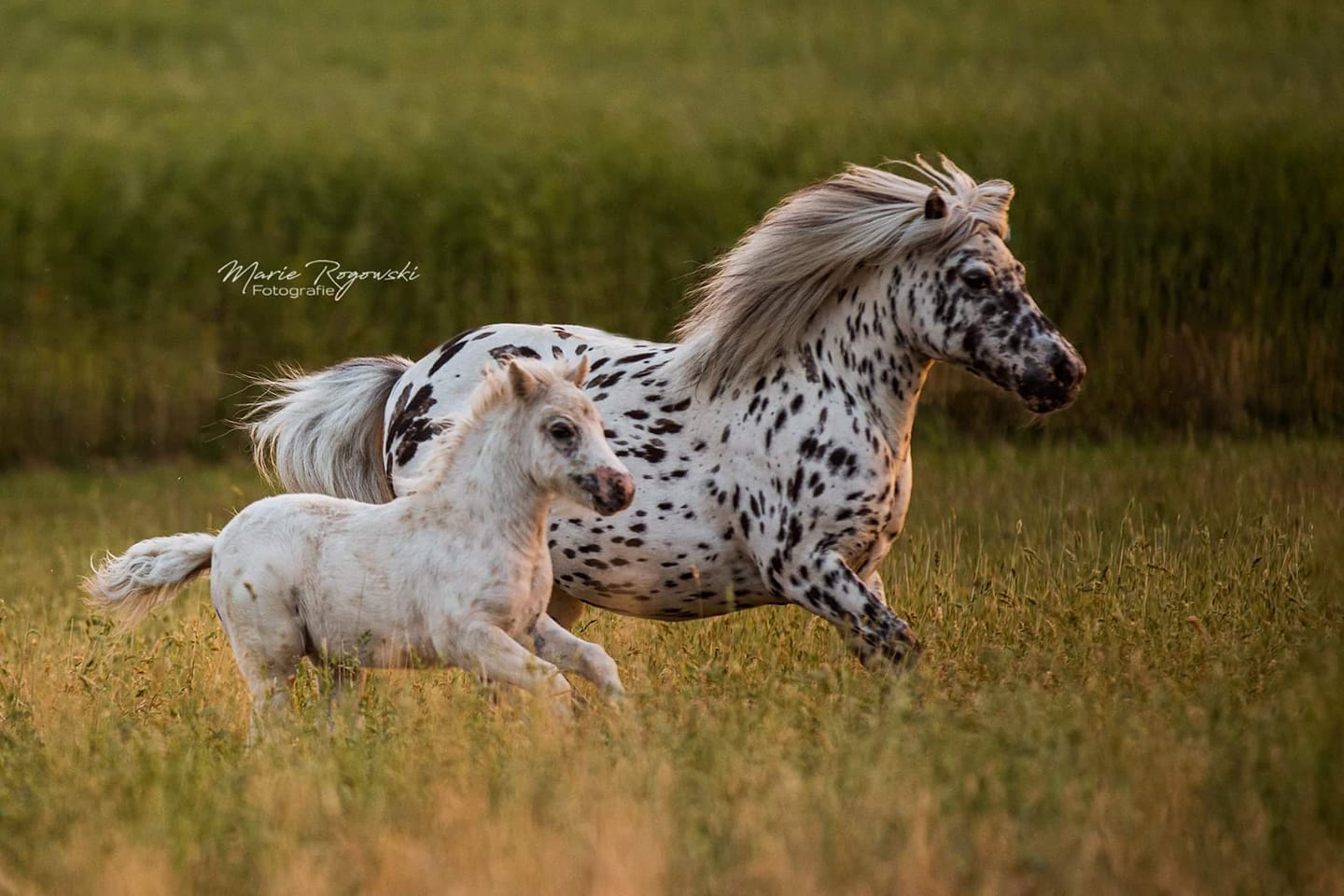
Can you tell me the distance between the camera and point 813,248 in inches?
255

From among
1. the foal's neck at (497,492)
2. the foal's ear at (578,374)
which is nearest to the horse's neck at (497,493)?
the foal's neck at (497,492)

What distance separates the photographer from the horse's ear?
6.19 meters

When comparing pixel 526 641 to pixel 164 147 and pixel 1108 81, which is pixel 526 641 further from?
pixel 1108 81

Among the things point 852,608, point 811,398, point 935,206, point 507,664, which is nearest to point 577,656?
point 507,664

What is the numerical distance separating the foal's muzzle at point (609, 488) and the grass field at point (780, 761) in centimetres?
65

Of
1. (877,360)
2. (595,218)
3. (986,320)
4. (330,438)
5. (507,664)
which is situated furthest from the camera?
(595,218)

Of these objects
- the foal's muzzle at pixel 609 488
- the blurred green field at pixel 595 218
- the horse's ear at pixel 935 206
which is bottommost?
the blurred green field at pixel 595 218

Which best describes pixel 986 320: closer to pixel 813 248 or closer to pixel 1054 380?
pixel 1054 380

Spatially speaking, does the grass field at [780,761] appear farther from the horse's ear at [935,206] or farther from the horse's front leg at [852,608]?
the horse's ear at [935,206]

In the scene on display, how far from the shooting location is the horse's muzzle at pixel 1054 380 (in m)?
6.04

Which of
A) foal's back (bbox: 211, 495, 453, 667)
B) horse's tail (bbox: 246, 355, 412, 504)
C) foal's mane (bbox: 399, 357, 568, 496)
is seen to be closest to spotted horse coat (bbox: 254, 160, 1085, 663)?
foal's mane (bbox: 399, 357, 568, 496)

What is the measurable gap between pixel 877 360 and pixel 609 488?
1412mm

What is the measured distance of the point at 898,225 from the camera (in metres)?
6.33

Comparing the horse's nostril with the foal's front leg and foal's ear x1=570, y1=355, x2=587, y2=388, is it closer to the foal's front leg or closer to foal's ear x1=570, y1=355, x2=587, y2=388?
foal's ear x1=570, y1=355, x2=587, y2=388
